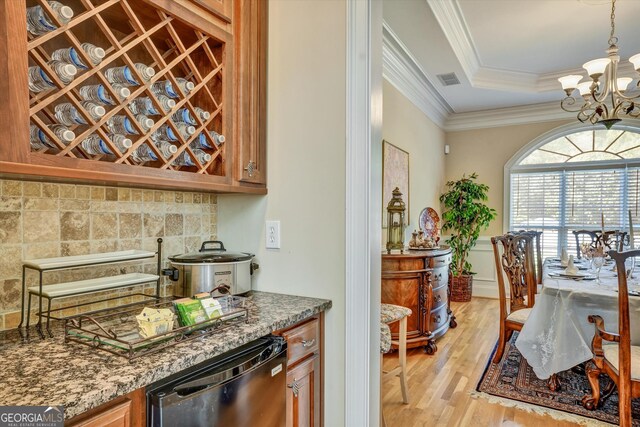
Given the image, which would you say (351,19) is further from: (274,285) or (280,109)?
(274,285)

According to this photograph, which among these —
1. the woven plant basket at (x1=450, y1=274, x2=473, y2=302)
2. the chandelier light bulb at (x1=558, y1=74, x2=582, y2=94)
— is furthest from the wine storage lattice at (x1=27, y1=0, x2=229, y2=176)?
the woven plant basket at (x1=450, y1=274, x2=473, y2=302)

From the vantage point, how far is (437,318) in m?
3.48

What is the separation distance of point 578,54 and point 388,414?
405 cm

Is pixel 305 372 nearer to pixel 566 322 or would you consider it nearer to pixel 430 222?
pixel 566 322

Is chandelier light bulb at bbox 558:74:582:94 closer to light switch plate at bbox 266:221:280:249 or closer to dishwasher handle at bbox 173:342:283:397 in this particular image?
light switch plate at bbox 266:221:280:249

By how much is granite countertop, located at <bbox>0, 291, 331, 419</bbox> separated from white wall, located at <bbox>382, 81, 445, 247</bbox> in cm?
277

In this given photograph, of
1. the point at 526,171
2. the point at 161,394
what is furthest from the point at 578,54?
the point at 161,394

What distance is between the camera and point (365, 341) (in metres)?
1.42

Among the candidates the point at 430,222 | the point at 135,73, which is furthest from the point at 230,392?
the point at 430,222

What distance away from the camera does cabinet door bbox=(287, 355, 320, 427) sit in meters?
1.28

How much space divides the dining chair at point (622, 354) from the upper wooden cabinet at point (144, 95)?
1885mm

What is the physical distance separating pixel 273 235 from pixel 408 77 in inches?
120

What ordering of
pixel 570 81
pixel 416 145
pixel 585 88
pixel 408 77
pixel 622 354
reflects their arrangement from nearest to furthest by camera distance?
pixel 622 354, pixel 570 81, pixel 585 88, pixel 408 77, pixel 416 145

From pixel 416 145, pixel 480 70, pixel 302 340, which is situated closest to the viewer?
pixel 302 340
